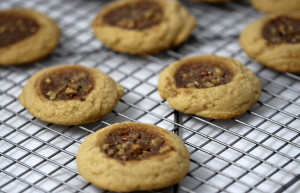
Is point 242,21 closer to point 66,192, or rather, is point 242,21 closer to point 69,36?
point 69,36

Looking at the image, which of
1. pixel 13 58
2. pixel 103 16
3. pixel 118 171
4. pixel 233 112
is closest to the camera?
pixel 118 171

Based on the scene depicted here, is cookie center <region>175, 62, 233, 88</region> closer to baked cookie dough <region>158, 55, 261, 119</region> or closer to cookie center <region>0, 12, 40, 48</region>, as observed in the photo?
baked cookie dough <region>158, 55, 261, 119</region>

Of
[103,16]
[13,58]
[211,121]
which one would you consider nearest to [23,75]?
[13,58]

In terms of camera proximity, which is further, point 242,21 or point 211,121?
point 242,21

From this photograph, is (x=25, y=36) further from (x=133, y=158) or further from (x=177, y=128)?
(x=133, y=158)

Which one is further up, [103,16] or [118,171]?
[103,16]

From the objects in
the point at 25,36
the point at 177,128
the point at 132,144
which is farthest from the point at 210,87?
the point at 25,36
